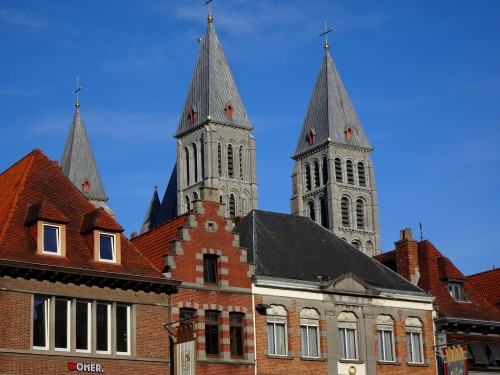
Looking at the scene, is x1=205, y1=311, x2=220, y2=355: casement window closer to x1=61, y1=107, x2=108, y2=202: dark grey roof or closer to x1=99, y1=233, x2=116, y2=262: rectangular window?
x1=99, y1=233, x2=116, y2=262: rectangular window

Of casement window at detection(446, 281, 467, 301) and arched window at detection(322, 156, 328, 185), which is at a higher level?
arched window at detection(322, 156, 328, 185)

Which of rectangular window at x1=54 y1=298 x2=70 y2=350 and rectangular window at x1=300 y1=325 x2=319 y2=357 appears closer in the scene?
rectangular window at x1=54 y1=298 x2=70 y2=350

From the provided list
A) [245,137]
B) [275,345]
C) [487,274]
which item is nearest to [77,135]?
[245,137]

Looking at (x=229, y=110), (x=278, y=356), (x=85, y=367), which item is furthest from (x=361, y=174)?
(x=85, y=367)

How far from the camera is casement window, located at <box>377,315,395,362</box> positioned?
47688mm

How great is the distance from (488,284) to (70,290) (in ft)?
83.4

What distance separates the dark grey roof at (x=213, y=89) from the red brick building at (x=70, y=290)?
331 feet

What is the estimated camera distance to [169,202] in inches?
5935

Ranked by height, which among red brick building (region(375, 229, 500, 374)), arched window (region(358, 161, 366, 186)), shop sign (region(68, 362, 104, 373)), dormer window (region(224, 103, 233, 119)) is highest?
dormer window (region(224, 103, 233, 119))

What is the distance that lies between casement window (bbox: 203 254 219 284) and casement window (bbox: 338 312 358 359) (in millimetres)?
5965

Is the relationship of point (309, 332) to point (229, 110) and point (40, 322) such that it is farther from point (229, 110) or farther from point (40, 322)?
point (229, 110)

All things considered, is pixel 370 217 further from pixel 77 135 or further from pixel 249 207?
pixel 77 135

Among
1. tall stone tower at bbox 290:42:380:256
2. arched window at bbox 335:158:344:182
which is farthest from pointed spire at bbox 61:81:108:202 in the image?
arched window at bbox 335:158:344:182

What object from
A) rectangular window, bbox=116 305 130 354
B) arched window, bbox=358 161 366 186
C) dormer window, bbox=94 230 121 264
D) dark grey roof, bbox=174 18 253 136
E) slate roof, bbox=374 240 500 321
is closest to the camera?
rectangular window, bbox=116 305 130 354
